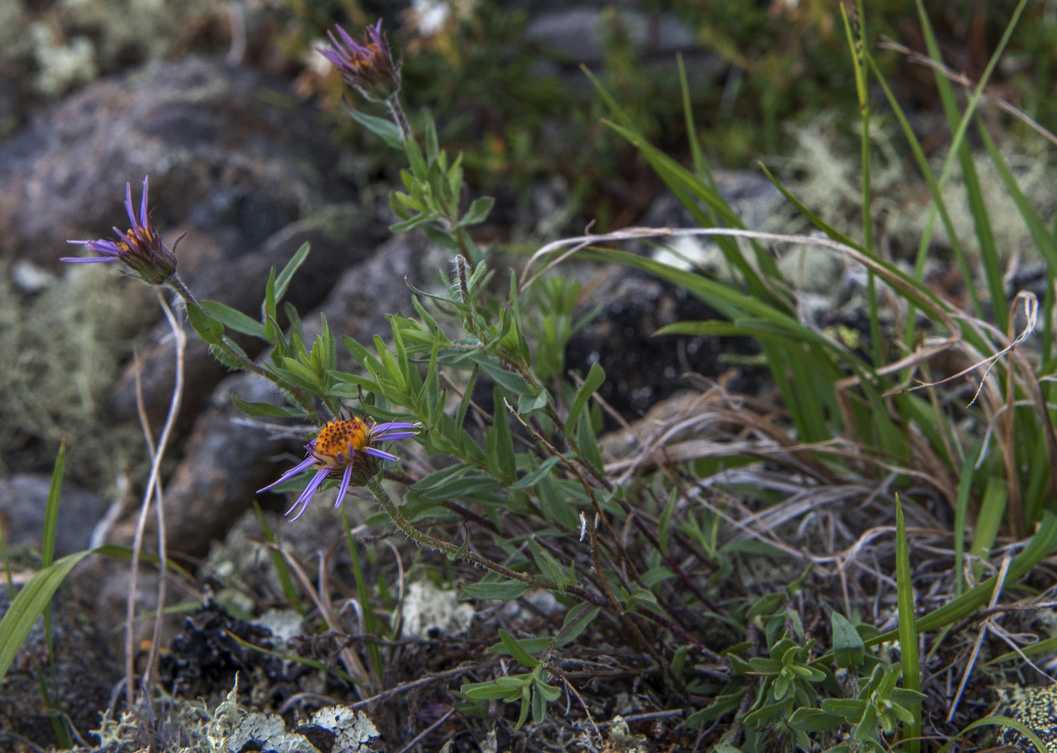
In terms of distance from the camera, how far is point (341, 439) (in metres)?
1.01

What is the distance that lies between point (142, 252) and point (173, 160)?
222 cm

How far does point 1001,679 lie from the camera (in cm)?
142

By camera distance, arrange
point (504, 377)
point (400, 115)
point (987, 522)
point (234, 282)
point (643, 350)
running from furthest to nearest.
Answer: point (234, 282), point (643, 350), point (987, 522), point (400, 115), point (504, 377)

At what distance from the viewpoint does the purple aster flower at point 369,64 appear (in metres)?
1.27

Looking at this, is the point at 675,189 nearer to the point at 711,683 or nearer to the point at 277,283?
the point at 277,283

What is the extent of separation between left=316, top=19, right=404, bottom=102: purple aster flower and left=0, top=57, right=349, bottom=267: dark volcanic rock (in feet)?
6.01

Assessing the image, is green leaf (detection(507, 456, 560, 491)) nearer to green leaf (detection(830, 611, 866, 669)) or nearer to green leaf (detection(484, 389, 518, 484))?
green leaf (detection(484, 389, 518, 484))

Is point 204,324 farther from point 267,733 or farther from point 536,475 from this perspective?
point 267,733

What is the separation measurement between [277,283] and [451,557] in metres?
0.52

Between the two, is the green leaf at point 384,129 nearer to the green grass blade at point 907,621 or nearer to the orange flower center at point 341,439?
the orange flower center at point 341,439

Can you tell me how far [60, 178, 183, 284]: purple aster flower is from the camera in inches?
43.9

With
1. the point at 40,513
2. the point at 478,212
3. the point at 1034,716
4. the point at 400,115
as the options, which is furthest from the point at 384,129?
the point at 40,513

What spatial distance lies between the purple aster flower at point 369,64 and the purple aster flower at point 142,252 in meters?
0.34

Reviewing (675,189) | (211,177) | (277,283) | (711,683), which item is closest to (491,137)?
(211,177)
